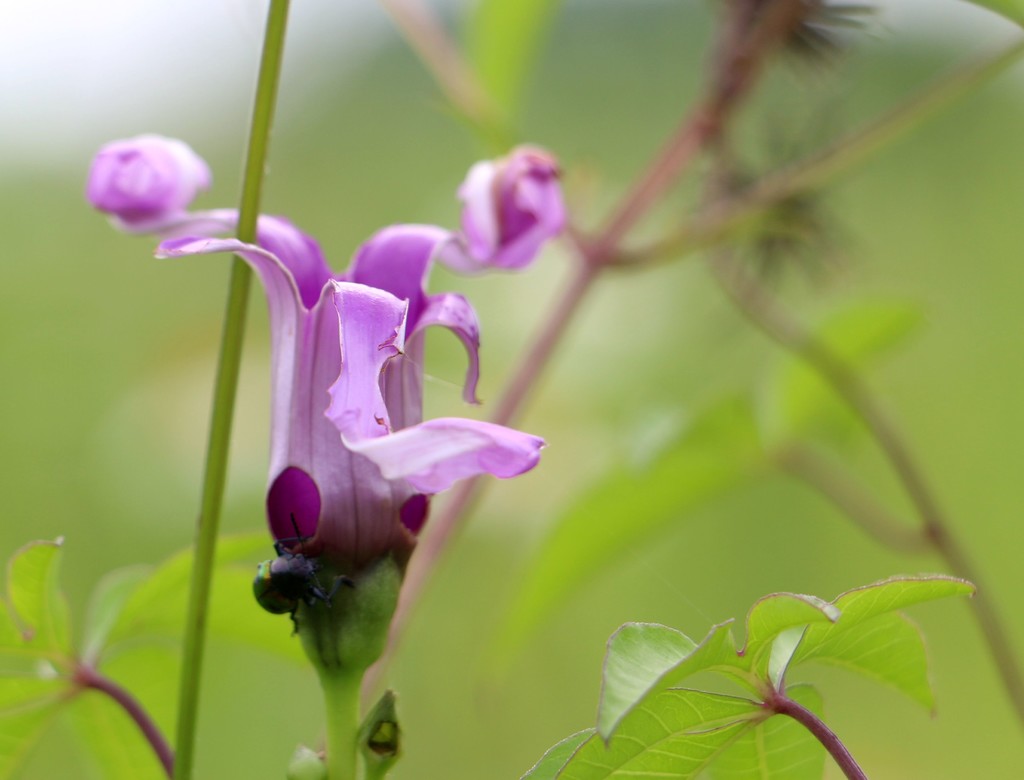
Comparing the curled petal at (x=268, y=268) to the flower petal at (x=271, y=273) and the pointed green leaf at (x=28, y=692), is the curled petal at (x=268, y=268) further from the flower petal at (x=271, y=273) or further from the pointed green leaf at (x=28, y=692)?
the pointed green leaf at (x=28, y=692)

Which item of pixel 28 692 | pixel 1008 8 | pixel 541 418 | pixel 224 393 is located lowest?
pixel 541 418

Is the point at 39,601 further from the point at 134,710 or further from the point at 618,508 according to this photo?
the point at 618,508

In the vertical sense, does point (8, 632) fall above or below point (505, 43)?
below

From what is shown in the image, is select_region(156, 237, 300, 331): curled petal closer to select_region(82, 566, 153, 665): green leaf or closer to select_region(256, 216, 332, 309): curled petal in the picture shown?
select_region(256, 216, 332, 309): curled petal

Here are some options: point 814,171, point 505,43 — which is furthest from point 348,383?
point 505,43

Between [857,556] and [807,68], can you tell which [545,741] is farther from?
[807,68]

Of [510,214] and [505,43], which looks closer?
[510,214]

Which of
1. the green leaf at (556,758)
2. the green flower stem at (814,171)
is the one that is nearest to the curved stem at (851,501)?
the green flower stem at (814,171)
